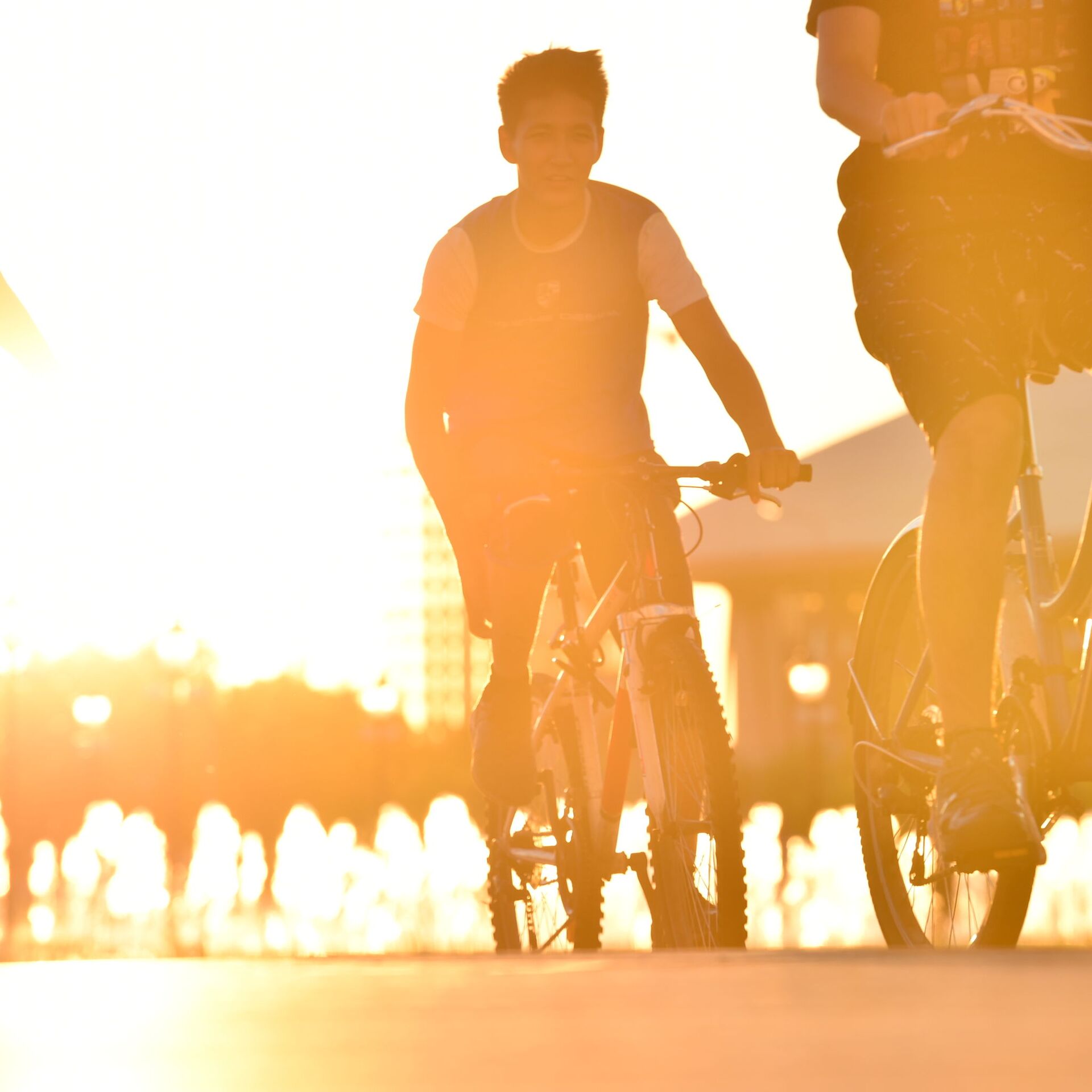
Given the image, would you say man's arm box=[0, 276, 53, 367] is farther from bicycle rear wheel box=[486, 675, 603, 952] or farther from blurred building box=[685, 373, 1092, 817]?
blurred building box=[685, 373, 1092, 817]

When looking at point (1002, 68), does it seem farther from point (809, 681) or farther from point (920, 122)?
point (809, 681)

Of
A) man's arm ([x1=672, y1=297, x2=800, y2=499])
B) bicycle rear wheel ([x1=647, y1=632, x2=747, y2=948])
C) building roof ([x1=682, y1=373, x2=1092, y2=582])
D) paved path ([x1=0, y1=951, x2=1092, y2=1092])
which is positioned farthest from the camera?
building roof ([x1=682, y1=373, x2=1092, y2=582])

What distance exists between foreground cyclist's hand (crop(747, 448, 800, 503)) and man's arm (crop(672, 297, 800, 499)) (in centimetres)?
3

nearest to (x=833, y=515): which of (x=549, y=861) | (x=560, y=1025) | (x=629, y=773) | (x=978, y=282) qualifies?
(x=549, y=861)

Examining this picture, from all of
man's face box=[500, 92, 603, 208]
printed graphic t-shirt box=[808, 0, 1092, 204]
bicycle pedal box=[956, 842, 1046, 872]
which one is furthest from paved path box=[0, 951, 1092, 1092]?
man's face box=[500, 92, 603, 208]

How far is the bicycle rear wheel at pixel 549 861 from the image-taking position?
16.8 ft

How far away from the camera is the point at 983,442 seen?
329 centimetres

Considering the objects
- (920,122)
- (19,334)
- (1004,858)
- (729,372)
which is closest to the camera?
(19,334)

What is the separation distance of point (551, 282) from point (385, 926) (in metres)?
24.7

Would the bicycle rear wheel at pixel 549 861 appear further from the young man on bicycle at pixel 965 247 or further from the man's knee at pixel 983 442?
the man's knee at pixel 983 442

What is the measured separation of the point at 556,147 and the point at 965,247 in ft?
5.59

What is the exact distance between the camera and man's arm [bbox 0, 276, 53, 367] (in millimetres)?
2826

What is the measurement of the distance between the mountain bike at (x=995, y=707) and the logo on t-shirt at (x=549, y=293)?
106cm

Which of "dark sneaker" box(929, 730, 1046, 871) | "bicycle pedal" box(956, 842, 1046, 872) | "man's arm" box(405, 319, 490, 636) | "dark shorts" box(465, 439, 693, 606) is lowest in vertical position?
"bicycle pedal" box(956, 842, 1046, 872)
